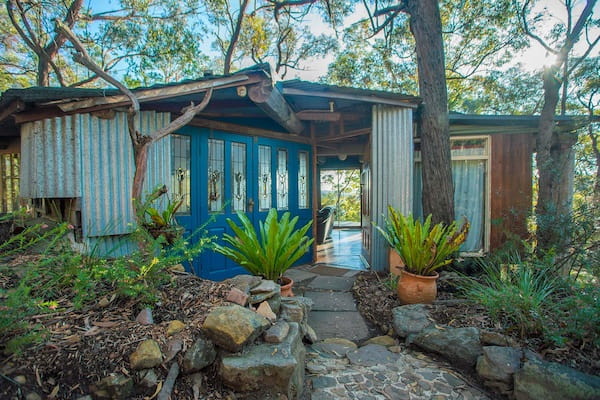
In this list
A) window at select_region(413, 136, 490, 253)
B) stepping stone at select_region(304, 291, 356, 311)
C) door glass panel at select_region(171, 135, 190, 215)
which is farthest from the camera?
window at select_region(413, 136, 490, 253)

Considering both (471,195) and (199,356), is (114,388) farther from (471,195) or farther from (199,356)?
(471,195)

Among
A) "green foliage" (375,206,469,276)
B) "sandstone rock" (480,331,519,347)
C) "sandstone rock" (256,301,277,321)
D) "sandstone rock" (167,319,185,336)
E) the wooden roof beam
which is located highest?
the wooden roof beam

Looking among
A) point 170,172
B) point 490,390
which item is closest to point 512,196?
point 490,390

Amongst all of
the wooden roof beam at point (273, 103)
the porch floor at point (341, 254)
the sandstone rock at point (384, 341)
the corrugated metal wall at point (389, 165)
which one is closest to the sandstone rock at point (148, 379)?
the sandstone rock at point (384, 341)

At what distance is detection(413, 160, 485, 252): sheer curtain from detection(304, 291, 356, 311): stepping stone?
1983 mm

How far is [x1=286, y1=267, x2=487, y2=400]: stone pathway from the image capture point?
5.92ft

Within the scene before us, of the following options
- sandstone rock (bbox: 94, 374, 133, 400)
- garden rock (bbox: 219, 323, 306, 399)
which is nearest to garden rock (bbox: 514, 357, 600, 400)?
garden rock (bbox: 219, 323, 306, 399)

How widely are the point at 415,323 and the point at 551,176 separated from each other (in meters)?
3.62

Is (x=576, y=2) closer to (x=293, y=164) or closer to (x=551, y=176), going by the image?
(x=551, y=176)

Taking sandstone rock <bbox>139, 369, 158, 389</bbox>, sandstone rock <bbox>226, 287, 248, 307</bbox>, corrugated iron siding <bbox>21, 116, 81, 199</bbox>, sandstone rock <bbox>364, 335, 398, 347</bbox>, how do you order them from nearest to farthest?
1. sandstone rock <bbox>139, 369, 158, 389</bbox>
2. sandstone rock <bbox>226, 287, 248, 307</bbox>
3. sandstone rock <bbox>364, 335, 398, 347</bbox>
4. corrugated iron siding <bbox>21, 116, 81, 199</bbox>

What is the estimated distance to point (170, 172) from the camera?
353cm

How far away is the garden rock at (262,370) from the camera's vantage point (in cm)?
149

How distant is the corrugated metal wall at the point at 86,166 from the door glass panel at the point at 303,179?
282cm

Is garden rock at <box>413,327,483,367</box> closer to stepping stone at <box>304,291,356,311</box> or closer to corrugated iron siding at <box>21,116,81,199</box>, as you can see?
stepping stone at <box>304,291,356,311</box>
